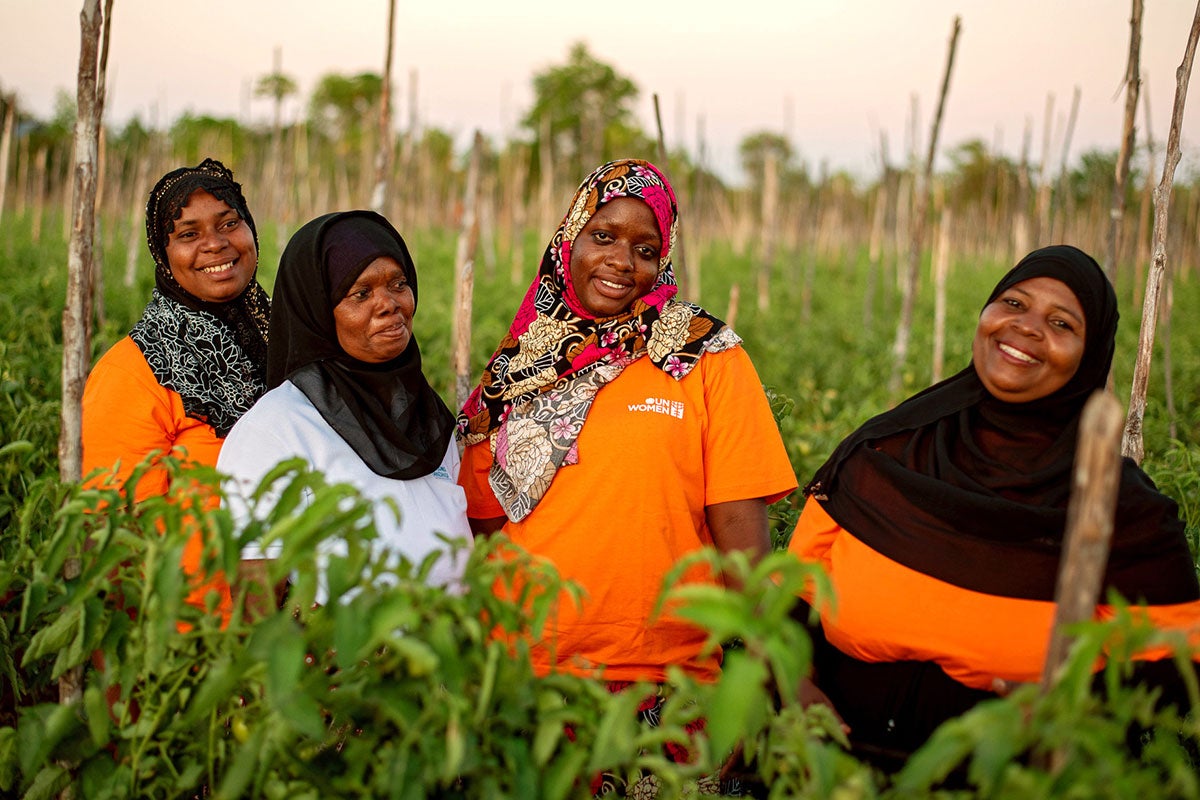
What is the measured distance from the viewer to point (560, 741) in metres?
1.46

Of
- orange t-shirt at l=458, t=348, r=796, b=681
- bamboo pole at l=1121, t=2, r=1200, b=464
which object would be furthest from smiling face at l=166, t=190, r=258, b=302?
bamboo pole at l=1121, t=2, r=1200, b=464

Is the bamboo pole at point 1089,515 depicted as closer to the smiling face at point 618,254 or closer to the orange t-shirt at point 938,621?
the orange t-shirt at point 938,621

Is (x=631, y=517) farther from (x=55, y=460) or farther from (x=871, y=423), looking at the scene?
(x=55, y=460)

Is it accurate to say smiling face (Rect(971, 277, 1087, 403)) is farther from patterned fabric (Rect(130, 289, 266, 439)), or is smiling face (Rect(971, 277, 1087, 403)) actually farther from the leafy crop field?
patterned fabric (Rect(130, 289, 266, 439))

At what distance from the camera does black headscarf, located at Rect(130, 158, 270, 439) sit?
7.99 feet

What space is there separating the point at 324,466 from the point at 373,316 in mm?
375

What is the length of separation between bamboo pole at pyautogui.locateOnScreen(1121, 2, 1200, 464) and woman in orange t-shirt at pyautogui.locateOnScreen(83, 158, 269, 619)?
263 cm

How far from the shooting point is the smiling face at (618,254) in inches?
90.3

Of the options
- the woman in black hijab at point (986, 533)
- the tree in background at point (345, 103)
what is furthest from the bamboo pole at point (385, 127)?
the tree in background at point (345, 103)

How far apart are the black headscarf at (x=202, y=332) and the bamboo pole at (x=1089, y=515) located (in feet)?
6.64

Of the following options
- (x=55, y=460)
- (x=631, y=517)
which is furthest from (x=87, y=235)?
(x=55, y=460)

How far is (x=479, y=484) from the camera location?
240 centimetres

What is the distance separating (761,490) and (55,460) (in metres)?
2.65

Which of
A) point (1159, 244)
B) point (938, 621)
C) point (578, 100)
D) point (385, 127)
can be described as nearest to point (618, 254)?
point (938, 621)
